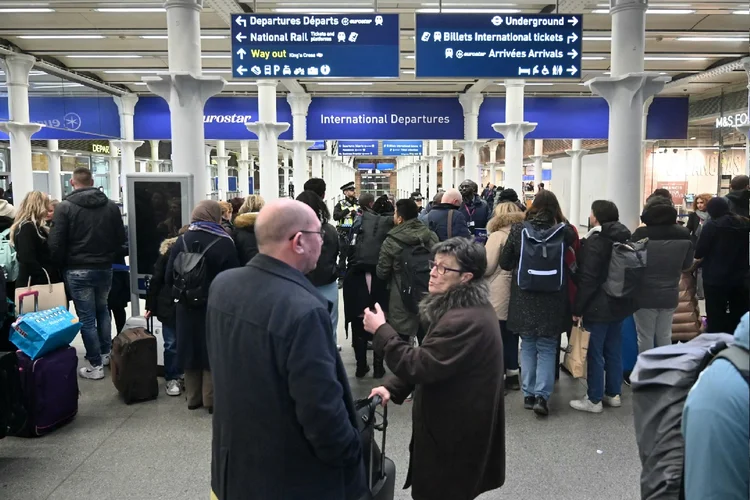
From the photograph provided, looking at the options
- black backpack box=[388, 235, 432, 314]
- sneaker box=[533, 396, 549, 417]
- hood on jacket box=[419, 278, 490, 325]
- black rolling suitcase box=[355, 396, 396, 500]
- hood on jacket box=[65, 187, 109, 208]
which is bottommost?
sneaker box=[533, 396, 549, 417]

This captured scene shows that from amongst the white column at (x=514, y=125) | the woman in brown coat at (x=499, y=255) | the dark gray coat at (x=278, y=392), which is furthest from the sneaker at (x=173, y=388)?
the white column at (x=514, y=125)

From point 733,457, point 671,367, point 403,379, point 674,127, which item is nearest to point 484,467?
point 403,379

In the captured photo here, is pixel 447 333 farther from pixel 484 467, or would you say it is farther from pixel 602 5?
pixel 602 5

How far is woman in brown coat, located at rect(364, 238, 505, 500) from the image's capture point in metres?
2.27

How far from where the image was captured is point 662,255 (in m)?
4.67

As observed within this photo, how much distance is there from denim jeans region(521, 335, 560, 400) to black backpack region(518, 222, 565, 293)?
0.42 metres

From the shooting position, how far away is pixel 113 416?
4566 millimetres

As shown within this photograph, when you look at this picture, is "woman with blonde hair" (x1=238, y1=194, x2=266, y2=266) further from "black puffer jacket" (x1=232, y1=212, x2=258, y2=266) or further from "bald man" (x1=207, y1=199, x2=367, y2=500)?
"bald man" (x1=207, y1=199, x2=367, y2=500)

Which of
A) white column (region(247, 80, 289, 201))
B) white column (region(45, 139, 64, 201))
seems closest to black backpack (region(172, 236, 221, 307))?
white column (region(247, 80, 289, 201))

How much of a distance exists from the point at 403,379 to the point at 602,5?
9.73 meters

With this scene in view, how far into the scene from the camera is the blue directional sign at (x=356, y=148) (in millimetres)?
27547

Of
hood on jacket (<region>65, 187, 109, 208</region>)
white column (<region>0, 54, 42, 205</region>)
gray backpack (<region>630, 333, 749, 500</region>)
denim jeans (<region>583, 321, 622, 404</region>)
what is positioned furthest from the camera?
white column (<region>0, 54, 42, 205</region>)

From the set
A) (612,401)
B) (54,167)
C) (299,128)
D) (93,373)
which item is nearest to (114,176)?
(54,167)

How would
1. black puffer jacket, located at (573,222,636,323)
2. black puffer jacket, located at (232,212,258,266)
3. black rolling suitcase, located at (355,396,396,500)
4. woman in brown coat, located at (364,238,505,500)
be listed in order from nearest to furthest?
black rolling suitcase, located at (355,396,396,500) < woman in brown coat, located at (364,238,505,500) < black puffer jacket, located at (573,222,636,323) < black puffer jacket, located at (232,212,258,266)
